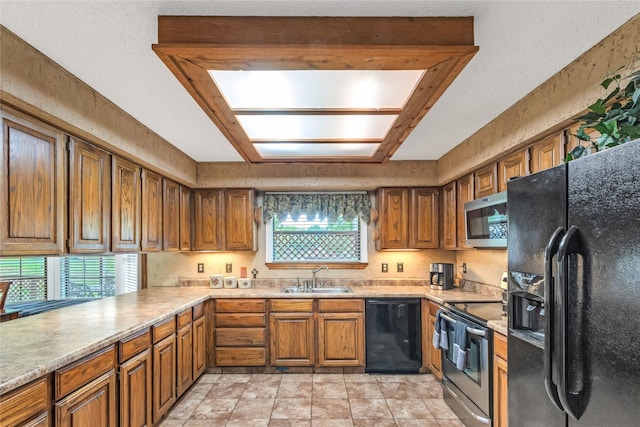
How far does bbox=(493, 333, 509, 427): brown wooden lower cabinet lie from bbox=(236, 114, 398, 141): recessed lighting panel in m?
1.61

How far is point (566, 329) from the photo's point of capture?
1.18m

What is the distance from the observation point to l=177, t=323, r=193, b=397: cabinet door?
3100mm

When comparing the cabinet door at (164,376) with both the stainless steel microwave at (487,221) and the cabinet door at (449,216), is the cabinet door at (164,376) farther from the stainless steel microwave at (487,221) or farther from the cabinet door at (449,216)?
the cabinet door at (449,216)

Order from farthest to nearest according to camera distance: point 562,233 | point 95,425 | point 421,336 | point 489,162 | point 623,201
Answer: point 421,336 < point 489,162 < point 95,425 < point 562,233 < point 623,201

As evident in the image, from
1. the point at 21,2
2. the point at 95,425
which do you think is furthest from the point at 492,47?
the point at 95,425

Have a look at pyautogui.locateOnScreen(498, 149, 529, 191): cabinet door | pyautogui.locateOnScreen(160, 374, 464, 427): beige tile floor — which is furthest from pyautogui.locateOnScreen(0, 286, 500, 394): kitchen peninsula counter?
pyautogui.locateOnScreen(498, 149, 529, 191): cabinet door

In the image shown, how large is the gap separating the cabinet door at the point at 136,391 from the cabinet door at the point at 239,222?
1803 mm

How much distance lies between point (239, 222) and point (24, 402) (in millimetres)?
2850

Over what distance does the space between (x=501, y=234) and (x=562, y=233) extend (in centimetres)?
155

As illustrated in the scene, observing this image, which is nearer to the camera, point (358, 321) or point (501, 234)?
point (501, 234)

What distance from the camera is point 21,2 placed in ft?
4.57

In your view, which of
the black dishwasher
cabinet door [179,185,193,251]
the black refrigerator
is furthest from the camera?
cabinet door [179,185,193,251]

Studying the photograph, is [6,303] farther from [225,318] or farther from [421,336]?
[421,336]

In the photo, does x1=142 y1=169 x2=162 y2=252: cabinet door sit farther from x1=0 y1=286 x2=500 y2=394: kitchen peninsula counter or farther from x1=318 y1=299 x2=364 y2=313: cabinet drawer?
x1=318 y1=299 x2=364 y2=313: cabinet drawer
